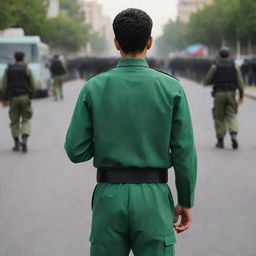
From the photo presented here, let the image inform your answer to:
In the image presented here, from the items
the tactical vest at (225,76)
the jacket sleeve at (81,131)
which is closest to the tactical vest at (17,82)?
the tactical vest at (225,76)

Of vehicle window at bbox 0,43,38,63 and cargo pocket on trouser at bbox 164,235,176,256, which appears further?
vehicle window at bbox 0,43,38,63

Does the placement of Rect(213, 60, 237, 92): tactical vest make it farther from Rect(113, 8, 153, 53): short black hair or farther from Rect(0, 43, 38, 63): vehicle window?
Rect(0, 43, 38, 63): vehicle window

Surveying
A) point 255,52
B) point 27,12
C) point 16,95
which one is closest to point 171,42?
point 255,52

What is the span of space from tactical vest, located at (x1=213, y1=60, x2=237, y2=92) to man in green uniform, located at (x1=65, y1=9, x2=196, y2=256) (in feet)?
30.4

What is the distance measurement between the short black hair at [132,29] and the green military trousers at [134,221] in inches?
22.2

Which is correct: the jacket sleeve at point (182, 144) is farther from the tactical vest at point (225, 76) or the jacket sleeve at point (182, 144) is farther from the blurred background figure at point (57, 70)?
the blurred background figure at point (57, 70)

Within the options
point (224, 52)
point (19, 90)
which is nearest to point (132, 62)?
point (224, 52)

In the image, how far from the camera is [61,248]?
599cm

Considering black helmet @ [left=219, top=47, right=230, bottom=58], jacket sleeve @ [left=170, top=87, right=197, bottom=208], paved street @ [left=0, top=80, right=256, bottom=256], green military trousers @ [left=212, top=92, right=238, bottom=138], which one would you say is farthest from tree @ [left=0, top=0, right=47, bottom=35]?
jacket sleeve @ [left=170, top=87, right=197, bottom=208]

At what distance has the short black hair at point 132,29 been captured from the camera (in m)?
3.29

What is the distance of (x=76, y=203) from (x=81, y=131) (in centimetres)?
466

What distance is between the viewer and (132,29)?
3287 mm

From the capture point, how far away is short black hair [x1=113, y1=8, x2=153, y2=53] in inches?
129

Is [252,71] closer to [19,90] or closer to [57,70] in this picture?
[57,70]
